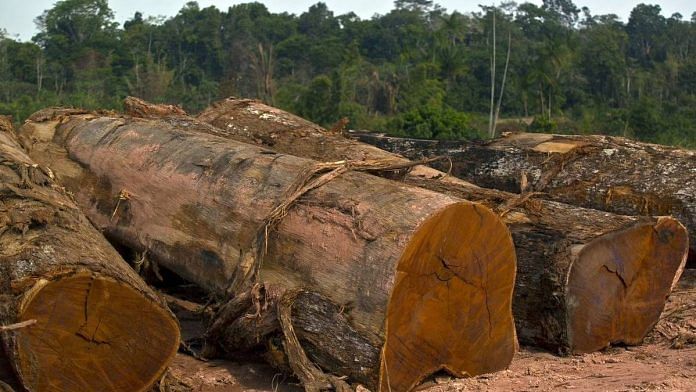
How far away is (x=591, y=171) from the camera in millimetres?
6293

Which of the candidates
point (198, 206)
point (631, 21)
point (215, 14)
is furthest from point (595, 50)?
point (198, 206)

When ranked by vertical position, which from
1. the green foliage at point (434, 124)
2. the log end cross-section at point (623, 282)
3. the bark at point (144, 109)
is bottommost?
the green foliage at point (434, 124)

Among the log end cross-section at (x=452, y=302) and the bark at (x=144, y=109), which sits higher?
the bark at (x=144, y=109)

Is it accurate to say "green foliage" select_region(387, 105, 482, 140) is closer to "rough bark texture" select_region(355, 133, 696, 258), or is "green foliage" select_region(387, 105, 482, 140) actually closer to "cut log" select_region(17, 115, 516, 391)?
"rough bark texture" select_region(355, 133, 696, 258)

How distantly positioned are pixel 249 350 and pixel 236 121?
11.0ft

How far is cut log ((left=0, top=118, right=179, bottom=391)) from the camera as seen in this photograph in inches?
144

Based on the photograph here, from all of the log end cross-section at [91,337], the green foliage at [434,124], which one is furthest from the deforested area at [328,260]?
the green foliage at [434,124]

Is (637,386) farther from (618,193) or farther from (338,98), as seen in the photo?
(338,98)

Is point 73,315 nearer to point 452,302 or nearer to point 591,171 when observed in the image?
point 452,302

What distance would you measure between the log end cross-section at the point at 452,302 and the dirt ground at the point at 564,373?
13cm

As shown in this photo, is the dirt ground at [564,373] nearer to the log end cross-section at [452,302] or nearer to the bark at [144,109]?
the log end cross-section at [452,302]

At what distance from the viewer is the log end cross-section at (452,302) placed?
157 inches

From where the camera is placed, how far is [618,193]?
6.07 metres

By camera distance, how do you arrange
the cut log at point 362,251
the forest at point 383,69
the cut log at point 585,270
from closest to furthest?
the cut log at point 362,251, the cut log at point 585,270, the forest at point 383,69
